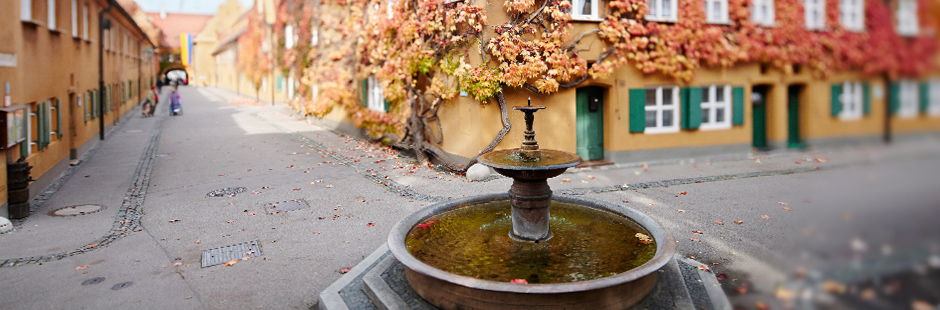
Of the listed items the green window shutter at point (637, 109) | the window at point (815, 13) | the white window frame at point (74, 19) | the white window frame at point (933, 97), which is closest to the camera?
the white window frame at point (933, 97)

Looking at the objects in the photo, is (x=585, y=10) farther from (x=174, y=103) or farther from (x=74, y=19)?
(x=174, y=103)

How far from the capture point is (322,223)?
8.08 metres

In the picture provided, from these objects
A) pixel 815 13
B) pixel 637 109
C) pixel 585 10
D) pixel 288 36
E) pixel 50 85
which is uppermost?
pixel 288 36

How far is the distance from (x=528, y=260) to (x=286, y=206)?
5.07m

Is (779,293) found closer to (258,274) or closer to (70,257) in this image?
(258,274)

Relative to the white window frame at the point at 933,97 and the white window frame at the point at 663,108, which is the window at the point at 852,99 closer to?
the white window frame at the point at 933,97

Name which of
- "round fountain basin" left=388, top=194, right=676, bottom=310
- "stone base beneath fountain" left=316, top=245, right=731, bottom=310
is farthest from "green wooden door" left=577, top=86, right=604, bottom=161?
"stone base beneath fountain" left=316, top=245, right=731, bottom=310

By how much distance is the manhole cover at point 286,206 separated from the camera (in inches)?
352

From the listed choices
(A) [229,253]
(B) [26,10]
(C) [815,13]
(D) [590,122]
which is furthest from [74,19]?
(C) [815,13]

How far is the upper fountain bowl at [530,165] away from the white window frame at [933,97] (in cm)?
385

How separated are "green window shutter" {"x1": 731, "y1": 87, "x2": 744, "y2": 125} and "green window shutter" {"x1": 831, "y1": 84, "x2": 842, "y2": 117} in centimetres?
1313

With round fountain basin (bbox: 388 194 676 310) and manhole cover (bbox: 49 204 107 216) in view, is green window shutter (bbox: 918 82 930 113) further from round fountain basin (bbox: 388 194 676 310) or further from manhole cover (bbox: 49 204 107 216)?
manhole cover (bbox: 49 204 107 216)

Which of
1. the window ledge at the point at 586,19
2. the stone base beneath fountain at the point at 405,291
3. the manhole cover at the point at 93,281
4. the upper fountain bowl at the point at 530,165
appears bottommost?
Result: the manhole cover at the point at 93,281

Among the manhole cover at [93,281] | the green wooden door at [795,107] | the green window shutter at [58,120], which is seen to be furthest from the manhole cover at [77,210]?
the green wooden door at [795,107]
